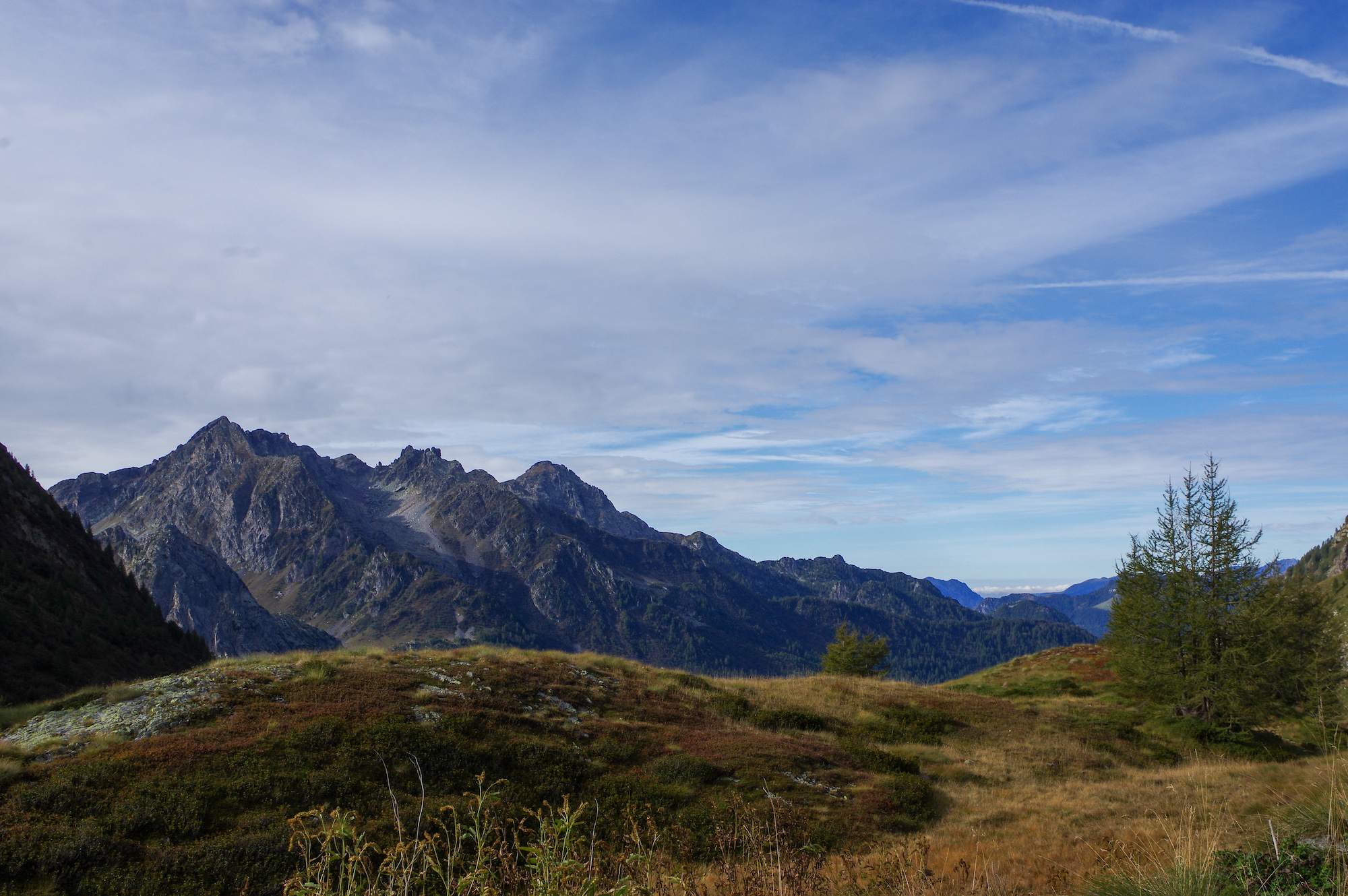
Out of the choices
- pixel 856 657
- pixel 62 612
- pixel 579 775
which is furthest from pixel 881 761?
pixel 62 612

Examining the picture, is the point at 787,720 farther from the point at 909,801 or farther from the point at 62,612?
the point at 62,612

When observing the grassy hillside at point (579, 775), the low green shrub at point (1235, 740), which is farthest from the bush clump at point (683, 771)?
the low green shrub at point (1235, 740)

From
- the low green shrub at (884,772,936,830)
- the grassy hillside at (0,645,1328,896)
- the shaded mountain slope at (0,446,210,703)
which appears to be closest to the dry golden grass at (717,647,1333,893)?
the grassy hillside at (0,645,1328,896)

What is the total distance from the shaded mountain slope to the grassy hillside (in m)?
28.1

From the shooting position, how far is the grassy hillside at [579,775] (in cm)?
1094

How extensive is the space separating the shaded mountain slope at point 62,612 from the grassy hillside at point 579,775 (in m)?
28.1

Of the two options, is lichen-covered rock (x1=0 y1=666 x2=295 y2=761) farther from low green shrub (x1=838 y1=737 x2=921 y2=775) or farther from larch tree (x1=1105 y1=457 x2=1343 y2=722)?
larch tree (x1=1105 y1=457 x2=1343 y2=722)

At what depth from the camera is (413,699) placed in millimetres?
20000

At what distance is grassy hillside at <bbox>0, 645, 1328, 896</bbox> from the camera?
10938 mm

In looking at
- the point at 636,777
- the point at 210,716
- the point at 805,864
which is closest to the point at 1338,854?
the point at 805,864

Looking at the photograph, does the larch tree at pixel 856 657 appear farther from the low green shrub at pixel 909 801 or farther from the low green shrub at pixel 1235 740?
the low green shrub at pixel 909 801

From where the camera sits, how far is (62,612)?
5166 cm

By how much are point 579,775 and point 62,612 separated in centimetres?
5758

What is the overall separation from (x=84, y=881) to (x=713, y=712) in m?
20.1
